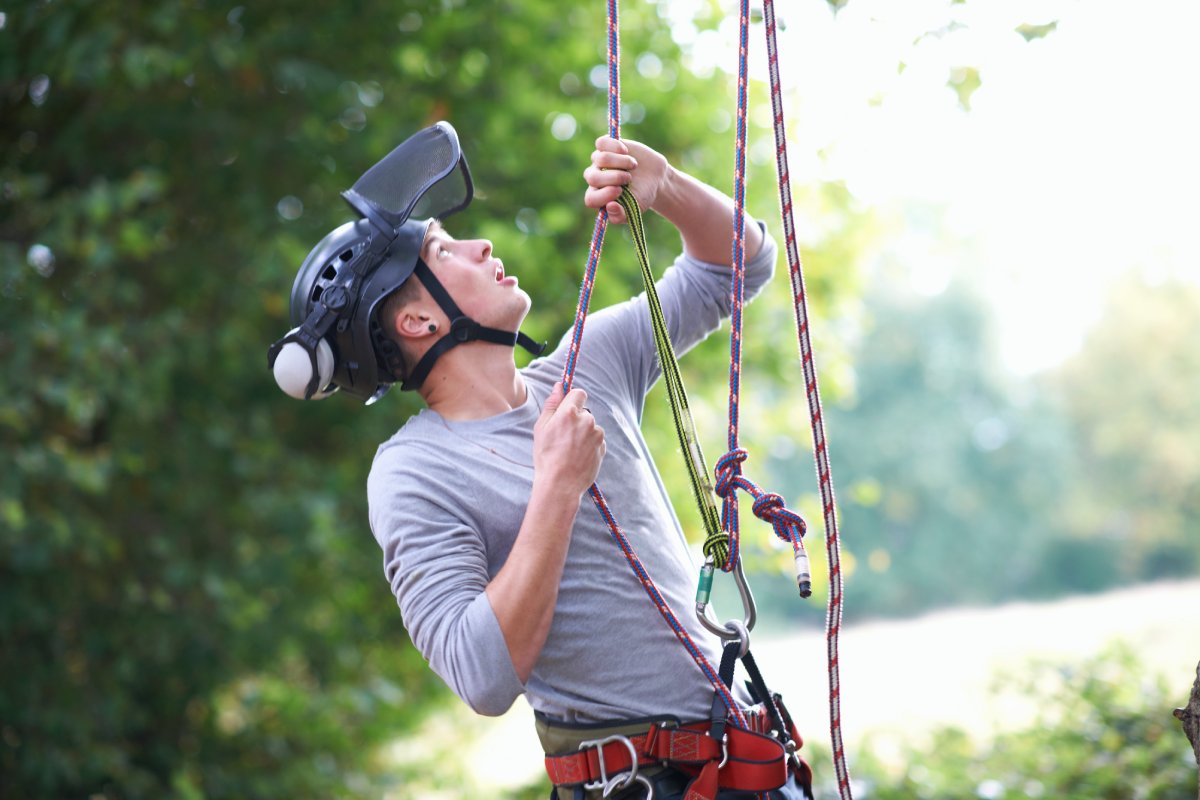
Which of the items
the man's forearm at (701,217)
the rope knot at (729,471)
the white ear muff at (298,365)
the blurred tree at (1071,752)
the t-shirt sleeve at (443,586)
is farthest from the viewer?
the blurred tree at (1071,752)

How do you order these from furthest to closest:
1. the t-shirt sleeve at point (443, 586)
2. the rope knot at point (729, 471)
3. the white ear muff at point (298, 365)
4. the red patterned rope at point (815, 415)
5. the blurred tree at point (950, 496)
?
the blurred tree at point (950, 496)
the white ear muff at point (298, 365)
the rope knot at point (729, 471)
the red patterned rope at point (815, 415)
the t-shirt sleeve at point (443, 586)

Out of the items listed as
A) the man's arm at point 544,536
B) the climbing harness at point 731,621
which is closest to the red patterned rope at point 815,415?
the climbing harness at point 731,621

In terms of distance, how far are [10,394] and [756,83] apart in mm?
3565

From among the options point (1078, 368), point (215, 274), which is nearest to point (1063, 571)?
point (1078, 368)

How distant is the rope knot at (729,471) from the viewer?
1995 mm

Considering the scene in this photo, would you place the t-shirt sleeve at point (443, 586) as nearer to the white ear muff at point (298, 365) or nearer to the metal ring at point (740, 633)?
the white ear muff at point (298, 365)

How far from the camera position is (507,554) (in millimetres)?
2006

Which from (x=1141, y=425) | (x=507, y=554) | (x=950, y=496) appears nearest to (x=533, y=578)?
(x=507, y=554)

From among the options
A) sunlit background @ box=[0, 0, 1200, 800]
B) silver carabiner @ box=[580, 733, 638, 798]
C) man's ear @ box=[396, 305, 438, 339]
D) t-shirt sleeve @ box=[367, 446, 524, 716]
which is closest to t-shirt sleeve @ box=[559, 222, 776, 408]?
man's ear @ box=[396, 305, 438, 339]

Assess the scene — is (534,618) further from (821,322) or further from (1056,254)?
(1056,254)

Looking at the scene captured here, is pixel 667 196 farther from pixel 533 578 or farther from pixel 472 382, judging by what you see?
pixel 533 578

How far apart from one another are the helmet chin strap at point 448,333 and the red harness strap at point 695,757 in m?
0.73

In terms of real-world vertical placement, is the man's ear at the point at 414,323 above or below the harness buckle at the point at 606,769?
above

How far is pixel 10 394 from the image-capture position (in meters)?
4.74
